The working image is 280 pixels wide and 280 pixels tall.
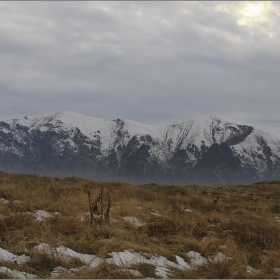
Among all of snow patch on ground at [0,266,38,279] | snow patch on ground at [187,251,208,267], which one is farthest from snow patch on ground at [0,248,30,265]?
snow patch on ground at [187,251,208,267]

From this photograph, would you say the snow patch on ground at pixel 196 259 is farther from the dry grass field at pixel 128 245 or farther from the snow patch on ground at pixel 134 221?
the snow patch on ground at pixel 134 221

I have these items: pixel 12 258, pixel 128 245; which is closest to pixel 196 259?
pixel 128 245

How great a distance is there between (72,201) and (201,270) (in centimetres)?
576

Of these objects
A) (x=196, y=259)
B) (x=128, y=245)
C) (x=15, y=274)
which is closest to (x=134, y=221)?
(x=128, y=245)

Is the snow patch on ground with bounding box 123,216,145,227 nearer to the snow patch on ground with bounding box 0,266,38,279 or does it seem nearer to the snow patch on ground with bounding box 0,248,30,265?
the snow patch on ground with bounding box 0,248,30,265

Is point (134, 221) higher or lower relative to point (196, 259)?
higher

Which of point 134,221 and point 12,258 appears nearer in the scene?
point 12,258

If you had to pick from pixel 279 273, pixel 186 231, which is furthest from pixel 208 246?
pixel 279 273

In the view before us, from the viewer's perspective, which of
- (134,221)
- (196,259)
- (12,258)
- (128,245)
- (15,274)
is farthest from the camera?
(134,221)

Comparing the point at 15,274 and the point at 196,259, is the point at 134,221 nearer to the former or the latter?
the point at 196,259

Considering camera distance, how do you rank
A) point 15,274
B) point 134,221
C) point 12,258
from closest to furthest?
point 15,274 → point 12,258 → point 134,221

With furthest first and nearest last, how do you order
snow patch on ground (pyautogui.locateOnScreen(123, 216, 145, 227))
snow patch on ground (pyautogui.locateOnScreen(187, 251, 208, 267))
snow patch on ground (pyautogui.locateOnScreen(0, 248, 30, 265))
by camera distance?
snow patch on ground (pyautogui.locateOnScreen(123, 216, 145, 227)), snow patch on ground (pyautogui.locateOnScreen(187, 251, 208, 267)), snow patch on ground (pyautogui.locateOnScreen(0, 248, 30, 265))

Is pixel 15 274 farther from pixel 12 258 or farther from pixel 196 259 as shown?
pixel 196 259

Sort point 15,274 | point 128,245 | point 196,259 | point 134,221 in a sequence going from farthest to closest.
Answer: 1. point 134,221
2. point 128,245
3. point 196,259
4. point 15,274
